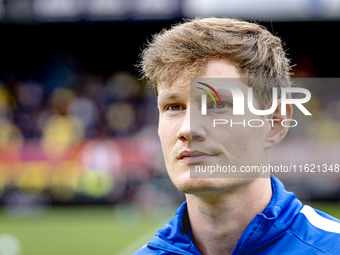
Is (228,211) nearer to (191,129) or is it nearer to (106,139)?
(191,129)

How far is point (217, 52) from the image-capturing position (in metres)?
1.82

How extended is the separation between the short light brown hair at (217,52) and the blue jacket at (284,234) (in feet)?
1.75

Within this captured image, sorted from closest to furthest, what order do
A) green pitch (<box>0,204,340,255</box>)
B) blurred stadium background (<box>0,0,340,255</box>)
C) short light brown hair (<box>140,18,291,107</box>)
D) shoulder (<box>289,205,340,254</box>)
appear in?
shoulder (<box>289,205,340,254</box>) < short light brown hair (<box>140,18,291,107</box>) < green pitch (<box>0,204,340,255</box>) < blurred stadium background (<box>0,0,340,255</box>)

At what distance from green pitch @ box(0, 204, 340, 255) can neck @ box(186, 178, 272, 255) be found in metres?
5.10

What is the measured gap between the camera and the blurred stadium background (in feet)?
31.9

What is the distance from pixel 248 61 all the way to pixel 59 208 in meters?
10.4

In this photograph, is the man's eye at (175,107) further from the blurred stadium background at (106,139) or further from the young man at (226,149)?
the blurred stadium background at (106,139)

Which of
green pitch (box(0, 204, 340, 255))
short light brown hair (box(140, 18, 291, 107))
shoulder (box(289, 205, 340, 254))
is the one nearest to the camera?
shoulder (box(289, 205, 340, 254))

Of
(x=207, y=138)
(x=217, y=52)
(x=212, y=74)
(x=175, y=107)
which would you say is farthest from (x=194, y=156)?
(x=217, y=52)

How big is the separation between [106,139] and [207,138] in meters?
10.0

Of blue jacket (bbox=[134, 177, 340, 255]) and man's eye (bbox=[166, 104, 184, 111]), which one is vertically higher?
man's eye (bbox=[166, 104, 184, 111])

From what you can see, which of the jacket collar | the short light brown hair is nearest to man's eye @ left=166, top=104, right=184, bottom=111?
the short light brown hair

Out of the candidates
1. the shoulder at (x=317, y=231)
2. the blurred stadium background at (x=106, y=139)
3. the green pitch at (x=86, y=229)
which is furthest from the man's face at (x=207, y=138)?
the blurred stadium background at (x=106, y=139)

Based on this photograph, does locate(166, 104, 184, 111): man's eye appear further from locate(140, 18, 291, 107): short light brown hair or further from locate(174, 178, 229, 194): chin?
locate(174, 178, 229, 194): chin
